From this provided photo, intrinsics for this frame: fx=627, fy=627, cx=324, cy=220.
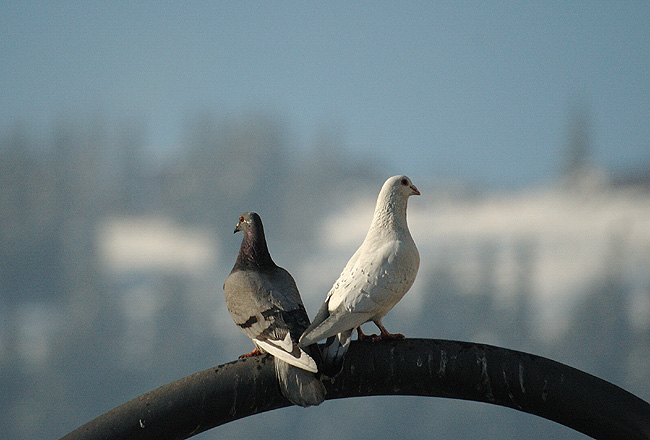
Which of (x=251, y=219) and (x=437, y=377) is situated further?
(x=251, y=219)

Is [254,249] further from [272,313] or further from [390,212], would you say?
[390,212]

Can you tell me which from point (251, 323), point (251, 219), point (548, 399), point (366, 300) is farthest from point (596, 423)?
point (251, 219)

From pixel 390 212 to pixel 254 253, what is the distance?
20.4 inches

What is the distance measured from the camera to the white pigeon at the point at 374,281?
1.85 metres

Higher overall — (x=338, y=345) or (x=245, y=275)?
(x=245, y=275)

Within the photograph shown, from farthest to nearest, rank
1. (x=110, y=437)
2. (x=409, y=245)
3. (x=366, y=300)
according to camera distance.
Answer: (x=409, y=245)
(x=366, y=300)
(x=110, y=437)

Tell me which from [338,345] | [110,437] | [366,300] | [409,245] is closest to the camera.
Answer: [110,437]

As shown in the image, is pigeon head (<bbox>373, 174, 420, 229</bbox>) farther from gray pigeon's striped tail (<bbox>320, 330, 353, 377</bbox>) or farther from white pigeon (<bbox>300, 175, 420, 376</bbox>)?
gray pigeon's striped tail (<bbox>320, 330, 353, 377</bbox>)

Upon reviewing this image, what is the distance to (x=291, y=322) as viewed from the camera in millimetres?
1988

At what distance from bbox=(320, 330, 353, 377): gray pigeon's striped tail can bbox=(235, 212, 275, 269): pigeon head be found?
Answer: 0.49 m

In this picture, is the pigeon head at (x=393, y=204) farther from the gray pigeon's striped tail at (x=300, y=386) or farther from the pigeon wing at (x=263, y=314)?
the gray pigeon's striped tail at (x=300, y=386)

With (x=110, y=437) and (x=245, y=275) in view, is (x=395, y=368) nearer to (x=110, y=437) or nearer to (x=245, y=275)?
(x=245, y=275)

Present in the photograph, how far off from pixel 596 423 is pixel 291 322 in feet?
3.12

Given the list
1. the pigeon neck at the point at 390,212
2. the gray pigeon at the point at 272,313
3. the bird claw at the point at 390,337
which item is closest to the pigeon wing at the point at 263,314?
the gray pigeon at the point at 272,313
